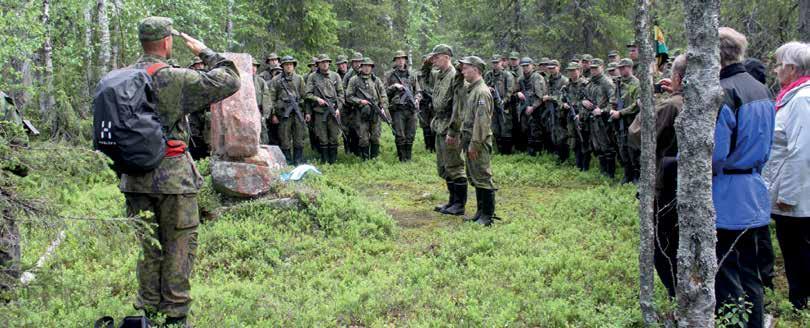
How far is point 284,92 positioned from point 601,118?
20.6ft

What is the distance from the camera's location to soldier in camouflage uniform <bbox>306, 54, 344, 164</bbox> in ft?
44.5

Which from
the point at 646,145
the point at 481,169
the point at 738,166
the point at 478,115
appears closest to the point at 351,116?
the point at 481,169

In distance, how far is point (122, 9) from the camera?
604 inches

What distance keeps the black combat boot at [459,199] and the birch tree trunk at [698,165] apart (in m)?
5.58

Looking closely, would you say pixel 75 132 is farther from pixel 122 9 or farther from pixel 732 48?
pixel 732 48

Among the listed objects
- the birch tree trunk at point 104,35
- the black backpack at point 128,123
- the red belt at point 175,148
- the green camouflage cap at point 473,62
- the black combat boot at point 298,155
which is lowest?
the black combat boot at point 298,155

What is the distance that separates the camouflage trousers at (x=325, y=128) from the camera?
1364cm

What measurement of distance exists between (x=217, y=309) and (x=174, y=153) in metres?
1.46

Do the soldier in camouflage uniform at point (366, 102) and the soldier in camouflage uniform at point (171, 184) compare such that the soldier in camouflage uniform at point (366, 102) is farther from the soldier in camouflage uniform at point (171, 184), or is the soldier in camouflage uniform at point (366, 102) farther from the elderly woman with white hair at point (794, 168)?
the elderly woman with white hair at point (794, 168)

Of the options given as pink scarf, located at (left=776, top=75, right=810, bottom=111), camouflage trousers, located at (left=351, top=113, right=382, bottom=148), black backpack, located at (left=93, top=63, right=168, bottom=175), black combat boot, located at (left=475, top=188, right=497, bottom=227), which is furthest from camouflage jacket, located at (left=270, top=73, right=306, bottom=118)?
pink scarf, located at (left=776, top=75, right=810, bottom=111)

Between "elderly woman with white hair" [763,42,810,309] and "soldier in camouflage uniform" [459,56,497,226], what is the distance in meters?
3.49

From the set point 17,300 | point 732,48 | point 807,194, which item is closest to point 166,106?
point 17,300

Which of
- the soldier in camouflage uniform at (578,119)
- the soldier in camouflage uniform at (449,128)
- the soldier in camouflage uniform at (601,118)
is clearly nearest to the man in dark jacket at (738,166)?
the soldier in camouflage uniform at (449,128)

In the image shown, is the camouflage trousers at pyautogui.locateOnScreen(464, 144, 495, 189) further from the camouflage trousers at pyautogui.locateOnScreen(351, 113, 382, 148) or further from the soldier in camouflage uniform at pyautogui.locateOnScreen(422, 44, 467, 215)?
the camouflage trousers at pyautogui.locateOnScreen(351, 113, 382, 148)
